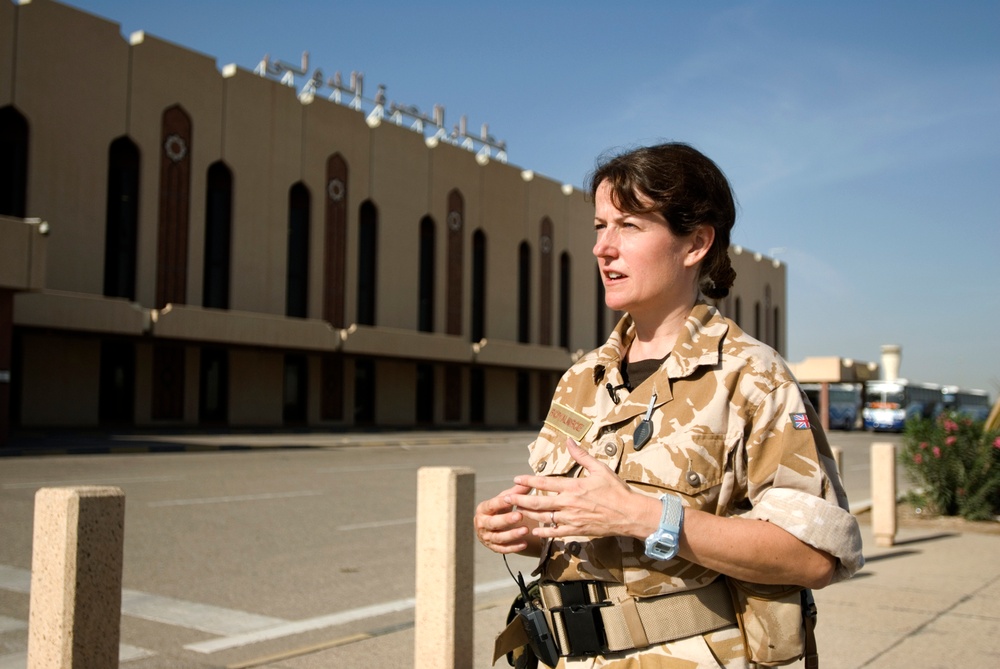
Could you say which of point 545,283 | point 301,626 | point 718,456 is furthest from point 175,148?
point 718,456

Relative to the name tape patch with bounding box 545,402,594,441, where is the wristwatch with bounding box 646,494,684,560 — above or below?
below

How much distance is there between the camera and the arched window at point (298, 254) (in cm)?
3538

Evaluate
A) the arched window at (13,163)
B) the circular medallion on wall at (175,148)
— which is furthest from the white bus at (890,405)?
the arched window at (13,163)

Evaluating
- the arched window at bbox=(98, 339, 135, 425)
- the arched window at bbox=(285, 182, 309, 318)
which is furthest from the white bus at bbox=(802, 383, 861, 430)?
the arched window at bbox=(98, 339, 135, 425)

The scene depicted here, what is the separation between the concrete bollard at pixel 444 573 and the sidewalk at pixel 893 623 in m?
0.87

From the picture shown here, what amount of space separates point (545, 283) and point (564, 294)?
7.35 feet

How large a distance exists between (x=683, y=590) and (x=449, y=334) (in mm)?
40007

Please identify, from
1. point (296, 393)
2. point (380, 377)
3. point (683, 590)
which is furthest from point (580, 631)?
point (380, 377)

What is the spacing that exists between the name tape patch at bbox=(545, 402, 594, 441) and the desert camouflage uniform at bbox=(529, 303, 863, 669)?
0.21ft

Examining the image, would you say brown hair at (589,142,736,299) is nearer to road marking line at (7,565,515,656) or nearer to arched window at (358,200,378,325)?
road marking line at (7,565,515,656)

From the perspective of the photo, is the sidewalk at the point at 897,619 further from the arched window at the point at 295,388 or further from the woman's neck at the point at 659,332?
the arched window at the point at 295,388

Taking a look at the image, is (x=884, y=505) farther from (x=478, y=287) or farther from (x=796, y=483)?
(x=478, y=287)

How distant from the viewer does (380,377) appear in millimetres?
38844

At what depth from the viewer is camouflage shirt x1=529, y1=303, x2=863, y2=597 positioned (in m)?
1.97
